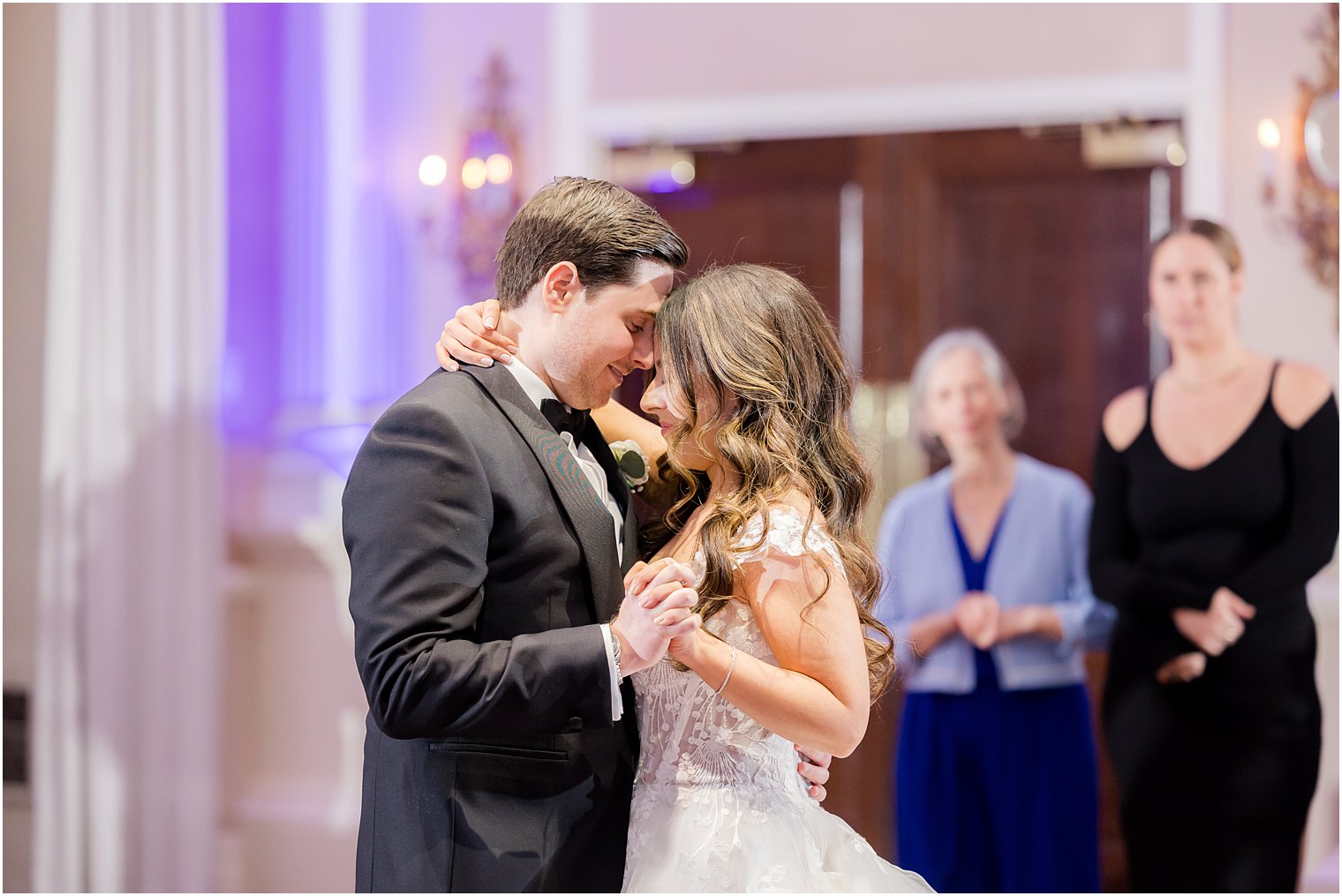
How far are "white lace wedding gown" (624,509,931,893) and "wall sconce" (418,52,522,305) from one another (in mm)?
2825

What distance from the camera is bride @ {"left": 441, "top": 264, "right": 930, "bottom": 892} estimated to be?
1745 mm

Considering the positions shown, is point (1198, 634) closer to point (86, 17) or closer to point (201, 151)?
point (201, 151)

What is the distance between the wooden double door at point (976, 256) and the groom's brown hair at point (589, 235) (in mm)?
2431

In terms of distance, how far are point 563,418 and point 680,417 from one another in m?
0.19

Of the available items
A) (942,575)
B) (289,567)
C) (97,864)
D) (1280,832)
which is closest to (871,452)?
(942,575)

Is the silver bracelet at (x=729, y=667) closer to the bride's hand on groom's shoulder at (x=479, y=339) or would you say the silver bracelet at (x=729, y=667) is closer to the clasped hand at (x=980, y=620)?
the bride's hand on groom's shoulder at (x=479, y=339)

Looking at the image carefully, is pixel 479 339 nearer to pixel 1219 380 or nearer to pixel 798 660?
pixel 798 660

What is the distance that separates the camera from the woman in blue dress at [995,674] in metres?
3.65

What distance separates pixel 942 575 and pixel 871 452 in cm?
69

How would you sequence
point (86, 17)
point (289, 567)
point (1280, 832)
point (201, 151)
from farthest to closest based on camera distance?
point (289, 567), point (201, 151), point (86, 17), point (1280, 832)

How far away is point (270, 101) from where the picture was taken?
432 centimetres

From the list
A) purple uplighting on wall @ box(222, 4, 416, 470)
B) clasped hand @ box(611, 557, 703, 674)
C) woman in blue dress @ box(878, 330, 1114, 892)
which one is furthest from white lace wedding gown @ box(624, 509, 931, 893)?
purple uplighting on wall @ box(222, 4, 416, 470)

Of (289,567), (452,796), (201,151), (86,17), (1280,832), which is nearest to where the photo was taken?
(452,796)

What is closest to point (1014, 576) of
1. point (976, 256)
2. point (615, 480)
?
point (976, 256)
